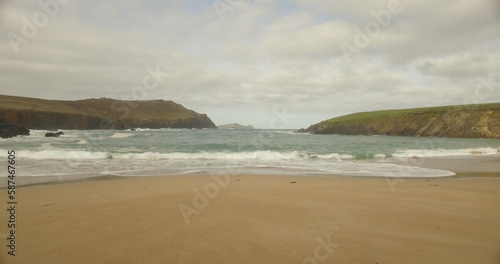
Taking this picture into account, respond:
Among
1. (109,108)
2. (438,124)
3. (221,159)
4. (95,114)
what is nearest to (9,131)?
(221,159)

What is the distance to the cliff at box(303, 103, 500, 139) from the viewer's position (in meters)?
52.3

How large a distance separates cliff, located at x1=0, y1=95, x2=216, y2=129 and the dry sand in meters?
80.0

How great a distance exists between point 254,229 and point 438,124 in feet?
228

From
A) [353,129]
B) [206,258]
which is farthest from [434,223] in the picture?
[353,129]

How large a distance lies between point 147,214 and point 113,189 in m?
3.36

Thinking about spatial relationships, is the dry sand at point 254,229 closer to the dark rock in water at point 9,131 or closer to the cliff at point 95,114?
the dark rock in water at point 9,131

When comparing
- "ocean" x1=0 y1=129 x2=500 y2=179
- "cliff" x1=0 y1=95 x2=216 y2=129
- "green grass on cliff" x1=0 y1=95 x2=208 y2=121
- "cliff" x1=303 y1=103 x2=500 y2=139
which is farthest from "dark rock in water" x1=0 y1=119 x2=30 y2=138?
"cliff" x1=303 y1=103 x2=500 y2=139

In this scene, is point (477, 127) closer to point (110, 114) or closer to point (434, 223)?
point (434, 223)

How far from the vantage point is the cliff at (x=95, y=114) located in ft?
246

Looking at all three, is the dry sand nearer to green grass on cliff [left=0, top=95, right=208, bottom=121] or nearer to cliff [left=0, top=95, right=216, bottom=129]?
cliff [left=0, top=95, right=216, bottom=129]

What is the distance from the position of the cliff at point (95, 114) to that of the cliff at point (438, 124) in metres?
78.8

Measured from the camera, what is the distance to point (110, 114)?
110312mm

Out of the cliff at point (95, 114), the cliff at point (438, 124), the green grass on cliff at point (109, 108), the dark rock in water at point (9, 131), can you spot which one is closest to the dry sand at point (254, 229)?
the dark rock in water at point (9, 131)

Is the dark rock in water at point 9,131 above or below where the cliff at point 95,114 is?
below
